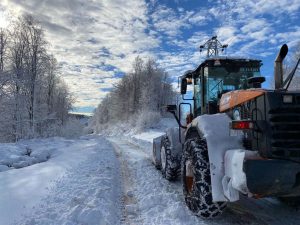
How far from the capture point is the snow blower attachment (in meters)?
4.23

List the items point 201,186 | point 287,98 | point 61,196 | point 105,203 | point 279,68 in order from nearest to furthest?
point 287,98, point 279,68, point 201,186, point 105,203, point 61,196

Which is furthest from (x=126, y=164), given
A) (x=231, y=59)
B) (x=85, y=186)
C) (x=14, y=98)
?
(x=14, y=98)

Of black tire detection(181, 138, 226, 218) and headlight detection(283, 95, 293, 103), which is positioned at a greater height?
headlight detection(283, 95, 293, 103)

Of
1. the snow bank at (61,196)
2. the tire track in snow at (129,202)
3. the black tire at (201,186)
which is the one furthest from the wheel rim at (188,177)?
the snow bank at (61,196)

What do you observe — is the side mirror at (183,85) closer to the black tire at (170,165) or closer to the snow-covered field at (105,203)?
the black tire at (170,165)

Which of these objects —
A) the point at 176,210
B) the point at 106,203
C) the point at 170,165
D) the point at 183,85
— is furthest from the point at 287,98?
the point at 170,165

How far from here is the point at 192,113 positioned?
861 centimetres

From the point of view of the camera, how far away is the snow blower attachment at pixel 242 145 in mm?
4227

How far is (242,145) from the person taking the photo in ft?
16.4

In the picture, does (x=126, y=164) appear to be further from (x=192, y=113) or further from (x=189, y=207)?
(x=189, y=207)

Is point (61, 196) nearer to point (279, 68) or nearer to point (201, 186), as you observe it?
point (201, 186)

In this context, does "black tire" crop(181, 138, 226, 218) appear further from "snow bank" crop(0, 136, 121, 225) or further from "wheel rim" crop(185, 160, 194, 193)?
"snow bank" crop(0, 136, 121, 225)

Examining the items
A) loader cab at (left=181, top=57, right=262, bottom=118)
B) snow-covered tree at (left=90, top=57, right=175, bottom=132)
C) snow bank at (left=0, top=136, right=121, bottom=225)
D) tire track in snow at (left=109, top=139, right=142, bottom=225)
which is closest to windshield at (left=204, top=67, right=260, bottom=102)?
loader cab at (left=181, top=57, right=262, bottom=118)

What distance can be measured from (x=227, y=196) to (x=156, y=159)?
5935 millimetres
